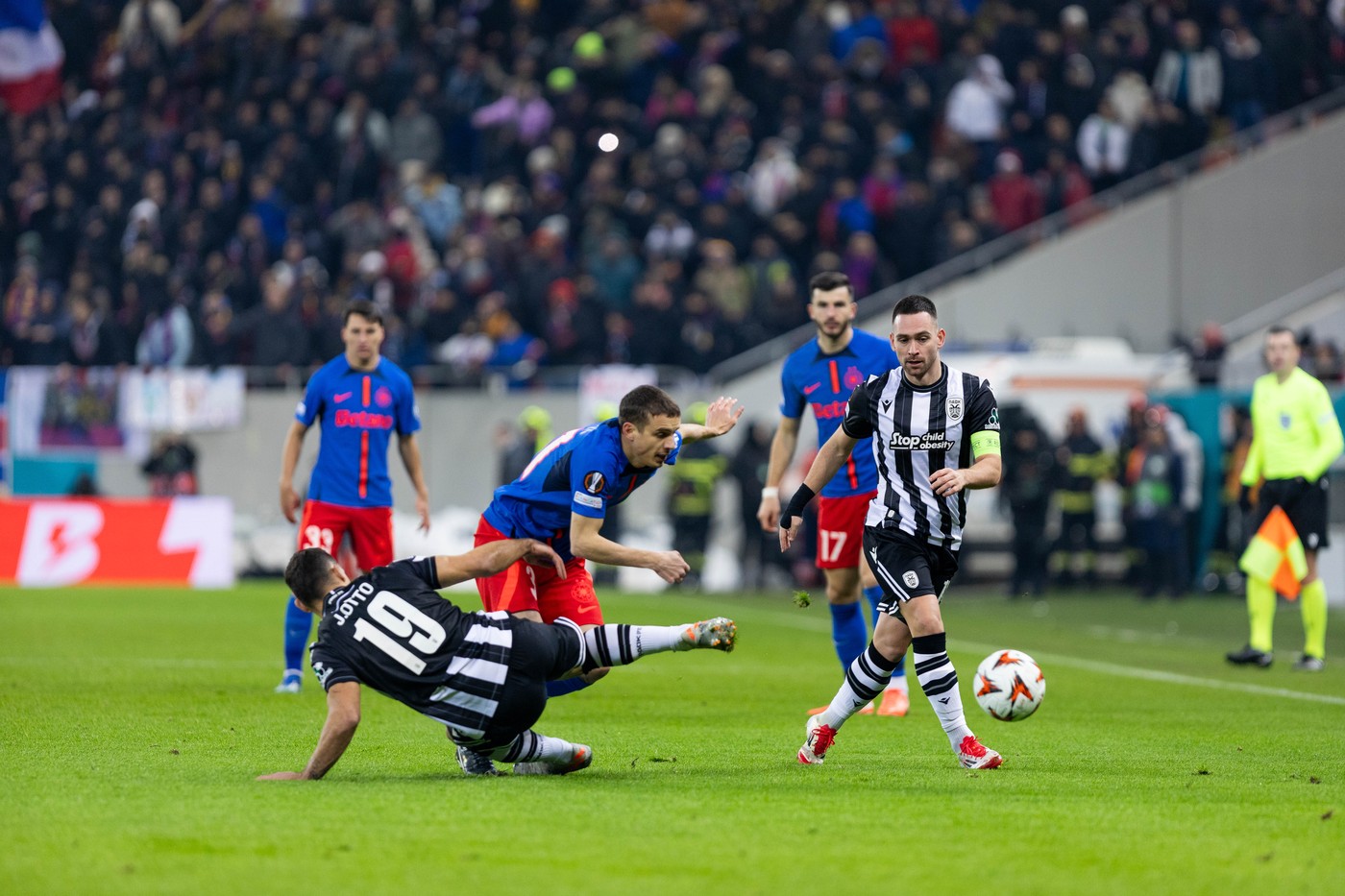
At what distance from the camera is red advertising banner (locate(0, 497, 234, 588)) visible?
22.2 m

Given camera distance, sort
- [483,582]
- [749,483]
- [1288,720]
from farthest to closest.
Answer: [749,483] < [1288,720] < [483,582]

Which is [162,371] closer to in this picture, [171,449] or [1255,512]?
[171,449]

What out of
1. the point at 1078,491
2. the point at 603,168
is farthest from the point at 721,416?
the point at 603,168

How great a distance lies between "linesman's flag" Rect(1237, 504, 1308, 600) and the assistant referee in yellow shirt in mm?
71

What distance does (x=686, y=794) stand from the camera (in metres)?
6.93

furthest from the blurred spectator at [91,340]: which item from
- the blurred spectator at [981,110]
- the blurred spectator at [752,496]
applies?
the blurred spectator at [981,110]

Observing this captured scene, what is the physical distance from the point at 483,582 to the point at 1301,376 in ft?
24.4

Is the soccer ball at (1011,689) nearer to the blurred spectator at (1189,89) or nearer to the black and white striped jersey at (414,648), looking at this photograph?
the black and white striped jersey at (414,648)

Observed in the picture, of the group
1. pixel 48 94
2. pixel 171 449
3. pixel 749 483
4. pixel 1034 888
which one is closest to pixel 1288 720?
pixel 1034 888

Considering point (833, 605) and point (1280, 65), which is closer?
point (833, 605)

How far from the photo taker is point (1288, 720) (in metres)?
10.0

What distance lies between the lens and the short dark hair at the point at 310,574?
717cm

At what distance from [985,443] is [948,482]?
0.40 m

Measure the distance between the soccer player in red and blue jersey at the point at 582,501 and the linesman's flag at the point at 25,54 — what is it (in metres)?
16.3
